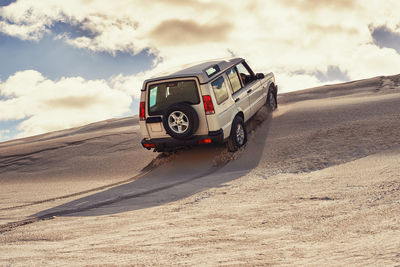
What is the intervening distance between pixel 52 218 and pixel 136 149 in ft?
16.7

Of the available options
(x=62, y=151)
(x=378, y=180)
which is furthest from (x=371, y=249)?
(x=62, y=151)

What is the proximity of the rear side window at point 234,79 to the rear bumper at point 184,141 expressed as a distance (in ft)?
4.27

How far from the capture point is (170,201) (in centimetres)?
586

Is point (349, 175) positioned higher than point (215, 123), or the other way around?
point (215, 123)

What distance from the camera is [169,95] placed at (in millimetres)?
8125

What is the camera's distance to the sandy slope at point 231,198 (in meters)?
A: 3.45

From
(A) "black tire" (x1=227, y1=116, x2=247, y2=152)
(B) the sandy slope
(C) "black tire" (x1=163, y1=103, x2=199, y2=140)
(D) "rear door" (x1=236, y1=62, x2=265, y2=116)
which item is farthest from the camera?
(D) "rear door" (x1=236, y1=62, x2=265, y2=116)

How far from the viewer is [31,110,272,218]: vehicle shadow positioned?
6.02 metres

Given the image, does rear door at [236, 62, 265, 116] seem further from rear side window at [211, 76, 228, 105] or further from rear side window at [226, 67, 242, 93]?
rear side window at [211, 76, 228, 105]

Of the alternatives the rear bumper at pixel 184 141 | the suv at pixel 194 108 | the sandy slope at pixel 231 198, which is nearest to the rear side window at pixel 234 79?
the suv at pixel 194 108

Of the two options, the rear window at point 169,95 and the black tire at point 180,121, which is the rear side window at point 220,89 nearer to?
the rear window at point 169,95

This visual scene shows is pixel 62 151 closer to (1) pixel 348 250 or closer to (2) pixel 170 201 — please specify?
(2) pixel 170 201

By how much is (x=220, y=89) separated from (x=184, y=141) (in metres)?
1.24

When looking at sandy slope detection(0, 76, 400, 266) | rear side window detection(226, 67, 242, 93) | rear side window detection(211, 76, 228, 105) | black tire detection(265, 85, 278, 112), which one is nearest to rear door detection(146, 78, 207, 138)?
rear side window detection(211, 76, 228, 105)
